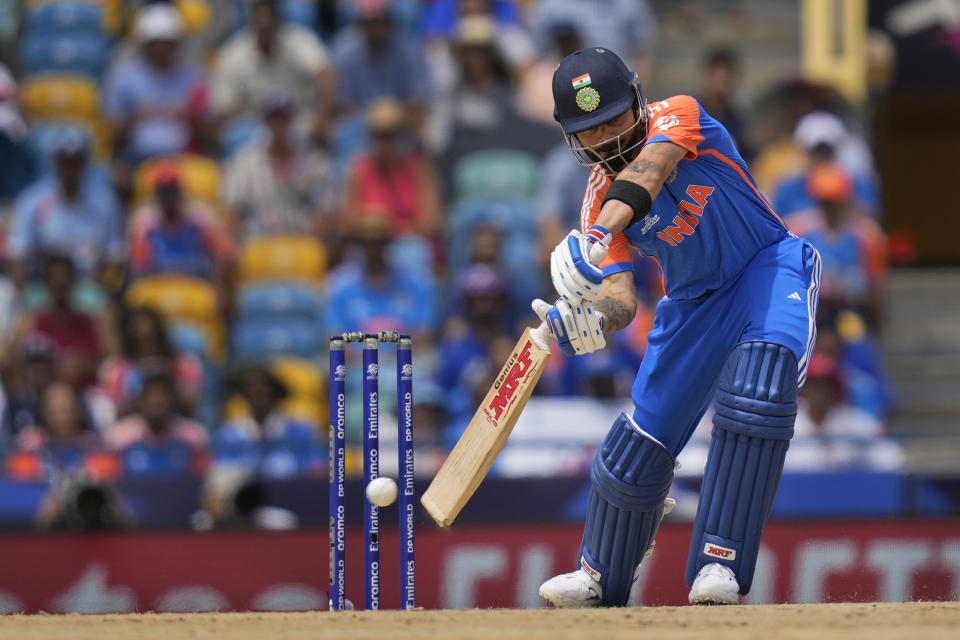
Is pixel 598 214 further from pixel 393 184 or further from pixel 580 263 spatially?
pixel 393 184

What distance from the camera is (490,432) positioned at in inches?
178

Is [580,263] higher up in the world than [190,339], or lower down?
lower down

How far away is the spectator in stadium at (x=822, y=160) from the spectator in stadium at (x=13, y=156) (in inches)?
180

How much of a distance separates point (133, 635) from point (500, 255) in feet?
16.1

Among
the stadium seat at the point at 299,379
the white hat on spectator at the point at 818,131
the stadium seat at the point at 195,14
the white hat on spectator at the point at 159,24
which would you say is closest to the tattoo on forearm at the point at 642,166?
the stadium seat at the point at 299,379

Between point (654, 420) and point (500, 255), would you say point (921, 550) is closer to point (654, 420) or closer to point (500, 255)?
point (654, 420)

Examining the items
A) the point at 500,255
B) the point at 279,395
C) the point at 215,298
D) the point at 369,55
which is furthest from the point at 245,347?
the point at 369,55

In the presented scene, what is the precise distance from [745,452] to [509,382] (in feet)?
2.38

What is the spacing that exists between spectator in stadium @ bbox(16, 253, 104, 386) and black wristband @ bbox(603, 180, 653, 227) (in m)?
4.56

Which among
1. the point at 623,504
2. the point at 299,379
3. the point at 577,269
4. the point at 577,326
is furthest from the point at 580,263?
the point at 299,379

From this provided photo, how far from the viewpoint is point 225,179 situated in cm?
897

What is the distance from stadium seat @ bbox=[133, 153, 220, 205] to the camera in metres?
9.08

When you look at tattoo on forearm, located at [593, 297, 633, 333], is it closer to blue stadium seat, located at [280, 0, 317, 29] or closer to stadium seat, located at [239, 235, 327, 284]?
stadium seat, located at [239, 235, 327, 284]

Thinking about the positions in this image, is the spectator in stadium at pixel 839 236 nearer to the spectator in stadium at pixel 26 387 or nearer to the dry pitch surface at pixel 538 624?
the spectator in stadium at pixel 26 387
